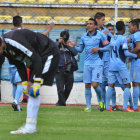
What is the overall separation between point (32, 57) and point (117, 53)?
510 cm

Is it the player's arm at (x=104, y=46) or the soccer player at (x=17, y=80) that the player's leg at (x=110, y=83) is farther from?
the soccer player at (x=17, y=80)

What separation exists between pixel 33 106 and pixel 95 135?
94 centimetres

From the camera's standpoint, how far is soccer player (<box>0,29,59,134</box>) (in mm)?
6215

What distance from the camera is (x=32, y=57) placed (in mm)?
6215

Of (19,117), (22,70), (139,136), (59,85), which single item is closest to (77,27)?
(59,85)

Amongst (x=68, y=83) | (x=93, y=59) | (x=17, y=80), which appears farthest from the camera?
(x=68, y=83)

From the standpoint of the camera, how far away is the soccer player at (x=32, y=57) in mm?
6215

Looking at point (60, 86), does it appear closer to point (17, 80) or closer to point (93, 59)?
point (17, 80)

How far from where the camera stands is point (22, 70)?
277 inches

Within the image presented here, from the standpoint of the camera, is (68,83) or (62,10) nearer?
(68,83)

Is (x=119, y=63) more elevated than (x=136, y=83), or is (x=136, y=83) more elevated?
(x=119, y=63)

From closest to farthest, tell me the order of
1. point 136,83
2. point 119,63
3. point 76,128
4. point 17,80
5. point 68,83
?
point 76,128, point 119,63, point 17,80, point 136,83, point 68,83

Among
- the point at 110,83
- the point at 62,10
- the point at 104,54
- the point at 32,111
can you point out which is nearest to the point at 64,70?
the point at 104,54

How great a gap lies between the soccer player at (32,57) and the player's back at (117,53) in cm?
432
